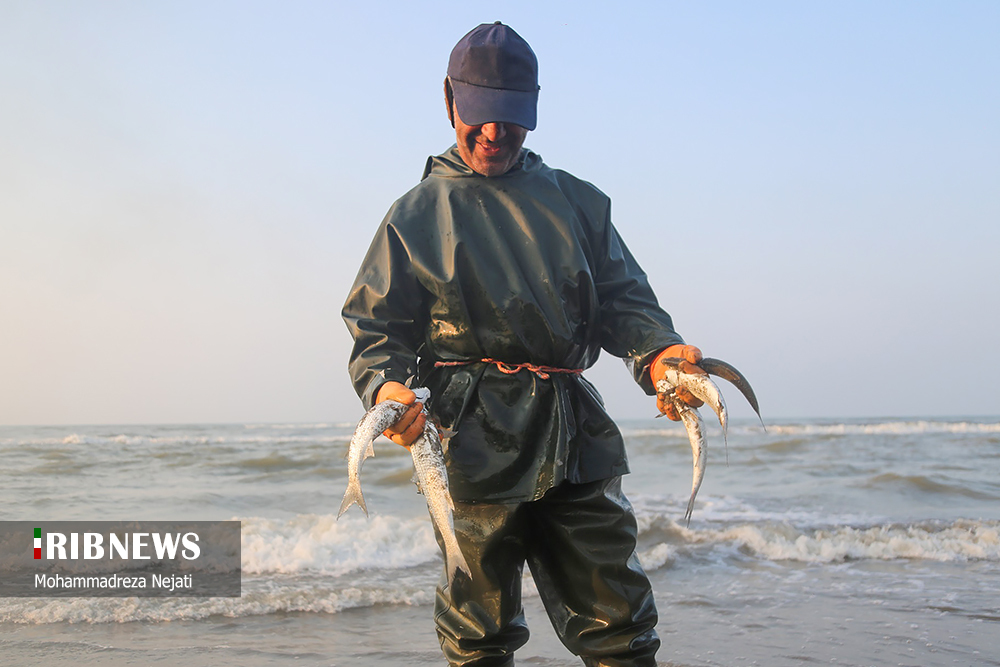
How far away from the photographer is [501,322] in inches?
88.7

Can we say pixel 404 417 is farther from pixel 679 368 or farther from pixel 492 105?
pixel 492 105

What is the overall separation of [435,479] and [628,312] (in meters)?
0.79

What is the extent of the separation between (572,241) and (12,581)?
577 centimetres

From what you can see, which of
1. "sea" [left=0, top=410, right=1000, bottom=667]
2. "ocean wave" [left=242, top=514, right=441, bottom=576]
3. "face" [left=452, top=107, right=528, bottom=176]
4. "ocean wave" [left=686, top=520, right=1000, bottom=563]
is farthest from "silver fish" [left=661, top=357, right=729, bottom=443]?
"ocean wave" [left=686, top=520, right=1000, bottom=563]

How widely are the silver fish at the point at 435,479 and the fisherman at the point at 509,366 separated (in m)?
0.22

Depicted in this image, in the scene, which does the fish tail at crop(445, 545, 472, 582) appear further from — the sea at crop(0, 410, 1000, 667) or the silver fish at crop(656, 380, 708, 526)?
the sea at crop(0, 410, 1000, 667)

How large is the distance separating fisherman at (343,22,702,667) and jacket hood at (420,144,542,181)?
0.14 ft

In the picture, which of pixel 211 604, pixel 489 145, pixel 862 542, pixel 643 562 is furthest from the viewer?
pixel 862 542

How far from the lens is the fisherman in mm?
2217

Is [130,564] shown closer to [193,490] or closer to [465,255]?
[193,490]

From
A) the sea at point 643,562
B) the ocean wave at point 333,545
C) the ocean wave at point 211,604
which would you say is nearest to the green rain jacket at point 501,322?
the sea at point 643,562

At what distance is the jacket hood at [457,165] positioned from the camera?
7.89 feet

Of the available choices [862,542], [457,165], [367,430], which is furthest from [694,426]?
[862,542]

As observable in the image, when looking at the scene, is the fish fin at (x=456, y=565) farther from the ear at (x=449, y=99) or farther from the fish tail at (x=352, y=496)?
the ear at (x=449, y=99)
